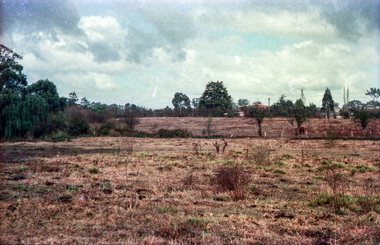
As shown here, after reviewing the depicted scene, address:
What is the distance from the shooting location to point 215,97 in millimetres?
90125

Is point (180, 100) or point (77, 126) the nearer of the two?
point (77, 126)

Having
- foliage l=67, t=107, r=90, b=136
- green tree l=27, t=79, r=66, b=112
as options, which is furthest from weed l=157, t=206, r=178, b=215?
green tree l=27, t=79, r=66, b=112

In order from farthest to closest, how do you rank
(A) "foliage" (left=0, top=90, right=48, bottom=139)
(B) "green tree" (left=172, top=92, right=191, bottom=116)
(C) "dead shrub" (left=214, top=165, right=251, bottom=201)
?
(B) "green tree" (left=172, top=92, right=191, bottom=116) < (A) "foliage" (left=0, top=90, right=48, bottom=139) < (C) "dead shrub" (left=214, top=165, right=251, bottom=201)

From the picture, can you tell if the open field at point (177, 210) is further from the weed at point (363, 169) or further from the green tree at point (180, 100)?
the green tree at point (180, 100)

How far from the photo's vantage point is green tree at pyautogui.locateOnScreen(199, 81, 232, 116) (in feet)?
290

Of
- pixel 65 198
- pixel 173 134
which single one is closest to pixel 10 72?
pixel 173 134

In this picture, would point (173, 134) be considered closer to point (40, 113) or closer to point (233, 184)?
point (40, 113)

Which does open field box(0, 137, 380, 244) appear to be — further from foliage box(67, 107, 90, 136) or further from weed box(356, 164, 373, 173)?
foliage box(67, 107, 90, 136)

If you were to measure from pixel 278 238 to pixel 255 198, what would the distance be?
10.9 ft

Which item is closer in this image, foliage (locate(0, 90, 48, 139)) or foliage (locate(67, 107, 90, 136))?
foliage (locate(0, 90, 48, 139))

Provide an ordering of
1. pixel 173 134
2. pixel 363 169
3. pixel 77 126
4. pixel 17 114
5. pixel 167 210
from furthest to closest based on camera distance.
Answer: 1. pixel 173 134
2. pixel 77 126
3. pixel 17 114
4. pixel 363 169
5. pixel 167 210

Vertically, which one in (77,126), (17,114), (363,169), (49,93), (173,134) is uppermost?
(49,93)

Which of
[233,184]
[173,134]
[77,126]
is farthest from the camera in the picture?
[173,134]

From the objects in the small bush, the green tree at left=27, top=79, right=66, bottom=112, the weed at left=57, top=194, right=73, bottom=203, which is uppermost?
the green tree at left=27, top=79, right=66, bottom=112
